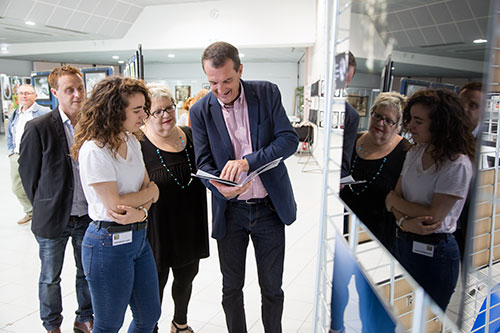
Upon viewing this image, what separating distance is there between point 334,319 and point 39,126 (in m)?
1.95

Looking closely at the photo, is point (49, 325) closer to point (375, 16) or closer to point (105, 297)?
point (105, 297)

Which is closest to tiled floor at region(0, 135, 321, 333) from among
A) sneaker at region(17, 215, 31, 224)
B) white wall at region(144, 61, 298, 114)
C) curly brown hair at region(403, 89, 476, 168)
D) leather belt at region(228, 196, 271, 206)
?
sneaker at region(17, 215, 31, 224)

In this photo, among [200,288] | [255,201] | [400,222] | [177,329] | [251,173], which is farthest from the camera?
[200,288]

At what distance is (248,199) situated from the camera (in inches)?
73.7

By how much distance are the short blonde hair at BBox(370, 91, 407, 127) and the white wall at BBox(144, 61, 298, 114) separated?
1642 centimetres

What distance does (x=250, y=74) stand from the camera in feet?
57.4

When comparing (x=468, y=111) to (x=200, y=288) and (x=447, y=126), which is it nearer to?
(x=447, y=126)

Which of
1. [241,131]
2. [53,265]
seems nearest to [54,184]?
[53,265]

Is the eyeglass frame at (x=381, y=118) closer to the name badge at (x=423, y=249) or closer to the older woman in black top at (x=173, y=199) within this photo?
the name badge at (x=423, y=249)

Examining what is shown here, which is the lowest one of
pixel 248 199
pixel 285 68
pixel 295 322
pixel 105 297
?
pixel 295 322

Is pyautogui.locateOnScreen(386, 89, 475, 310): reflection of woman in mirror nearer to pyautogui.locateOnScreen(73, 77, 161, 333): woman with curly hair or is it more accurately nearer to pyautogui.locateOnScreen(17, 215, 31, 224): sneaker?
pyautogui.locateOnScreen(73, 77, 161, 333): woman with curly hair

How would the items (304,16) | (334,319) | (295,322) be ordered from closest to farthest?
1. (334,319)
2. (295,322)
3. (304,16)

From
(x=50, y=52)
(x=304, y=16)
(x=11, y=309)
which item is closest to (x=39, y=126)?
(x=11, y=309)

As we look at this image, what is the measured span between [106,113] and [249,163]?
0.71 metres
